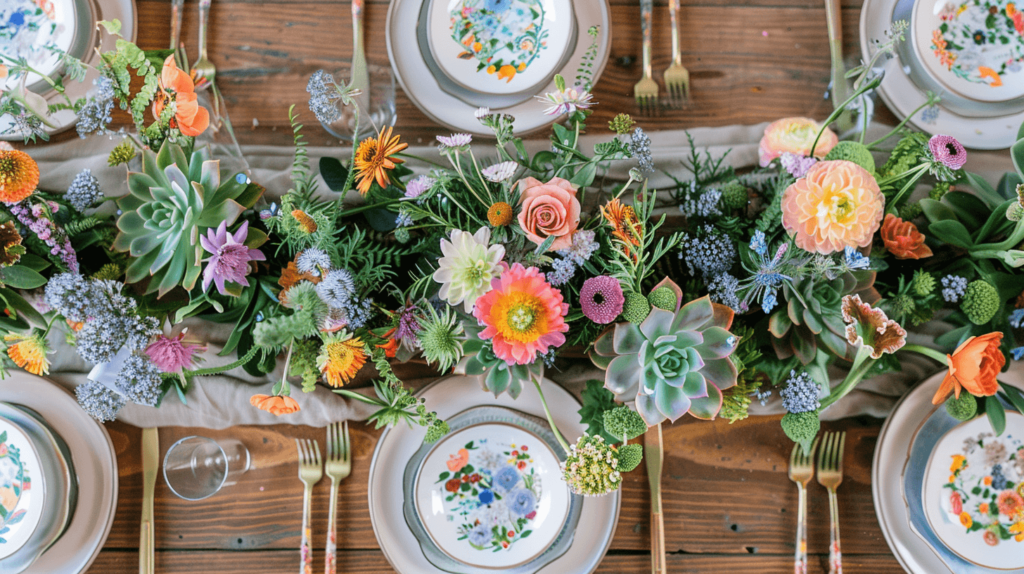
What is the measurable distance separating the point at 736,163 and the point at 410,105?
1.69 ft

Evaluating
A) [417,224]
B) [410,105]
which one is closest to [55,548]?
[417,224]

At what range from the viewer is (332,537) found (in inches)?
34.2

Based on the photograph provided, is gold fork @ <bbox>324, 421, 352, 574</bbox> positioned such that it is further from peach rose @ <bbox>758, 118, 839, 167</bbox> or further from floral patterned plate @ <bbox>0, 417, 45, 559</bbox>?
peach rose @ <bbox>758, 118, 839, 167</bbox>

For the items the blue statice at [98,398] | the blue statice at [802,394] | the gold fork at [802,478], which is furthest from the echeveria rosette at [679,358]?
the blue statice at [98,398]

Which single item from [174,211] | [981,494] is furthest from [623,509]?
[174,211]

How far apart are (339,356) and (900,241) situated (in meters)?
0.69

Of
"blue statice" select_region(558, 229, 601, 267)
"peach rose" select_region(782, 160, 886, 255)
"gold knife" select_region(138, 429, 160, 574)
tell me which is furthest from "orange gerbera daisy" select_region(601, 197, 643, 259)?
"gold knife" select_region(138, 429, 160, 574)

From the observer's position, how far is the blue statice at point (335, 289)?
609 millimetres

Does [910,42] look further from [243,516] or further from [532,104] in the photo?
[243,516]

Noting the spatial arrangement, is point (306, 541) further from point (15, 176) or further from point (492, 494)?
point (15, 176)

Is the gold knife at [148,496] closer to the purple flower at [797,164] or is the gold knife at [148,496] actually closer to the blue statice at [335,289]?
the blue statice at [335,289]

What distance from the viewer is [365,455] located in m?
0.89

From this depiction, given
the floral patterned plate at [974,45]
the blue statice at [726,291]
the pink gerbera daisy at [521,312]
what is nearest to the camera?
the pink gerbera daisy at [521,312]

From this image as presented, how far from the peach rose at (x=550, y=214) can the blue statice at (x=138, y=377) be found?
45 cm
